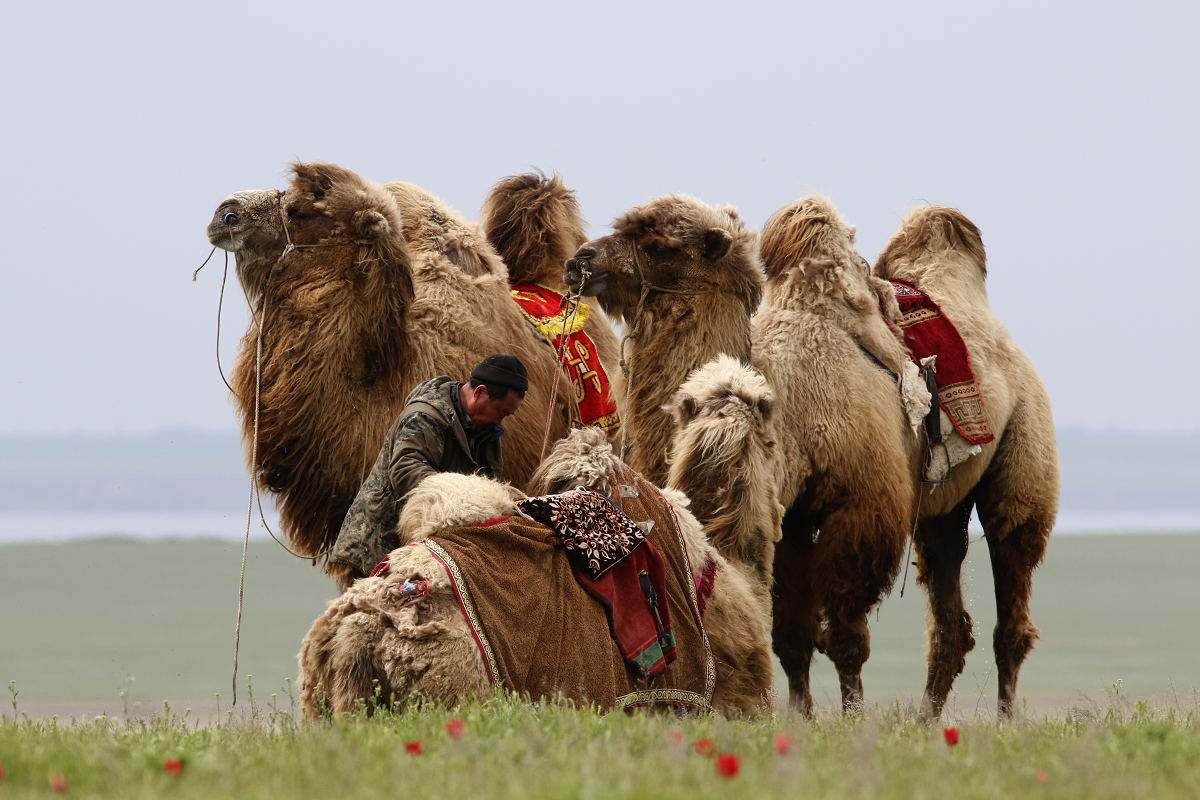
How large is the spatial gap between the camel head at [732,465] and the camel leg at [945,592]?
3.23 meters

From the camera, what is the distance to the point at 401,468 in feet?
16.2

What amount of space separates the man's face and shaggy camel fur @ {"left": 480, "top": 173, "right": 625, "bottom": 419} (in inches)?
112

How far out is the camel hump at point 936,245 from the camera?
27.8 ft

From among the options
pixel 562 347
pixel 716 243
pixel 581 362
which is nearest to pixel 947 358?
pixel 716 243

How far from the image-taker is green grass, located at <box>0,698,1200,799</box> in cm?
288

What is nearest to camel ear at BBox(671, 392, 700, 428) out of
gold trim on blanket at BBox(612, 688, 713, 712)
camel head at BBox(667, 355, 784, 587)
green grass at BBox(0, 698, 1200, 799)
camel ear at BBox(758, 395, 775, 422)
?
camel head at BBox(667, 355, 784, 587)

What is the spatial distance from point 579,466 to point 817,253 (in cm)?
269

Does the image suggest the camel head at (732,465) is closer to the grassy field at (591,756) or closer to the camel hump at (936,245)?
the grassy field at (591,756)

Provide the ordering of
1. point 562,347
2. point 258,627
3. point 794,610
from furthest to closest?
point 258,627
point 794,610
point 562,347

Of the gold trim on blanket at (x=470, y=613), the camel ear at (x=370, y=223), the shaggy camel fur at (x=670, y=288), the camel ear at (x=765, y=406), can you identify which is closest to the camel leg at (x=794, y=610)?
the shaggy camel fur at (x=670, y=288)

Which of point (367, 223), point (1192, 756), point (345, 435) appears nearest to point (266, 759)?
point (1192, 756)

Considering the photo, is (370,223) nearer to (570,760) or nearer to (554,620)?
(554,620)

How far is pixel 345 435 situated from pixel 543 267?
232 centimetres

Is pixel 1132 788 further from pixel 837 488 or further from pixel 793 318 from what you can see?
pixel 793 318
